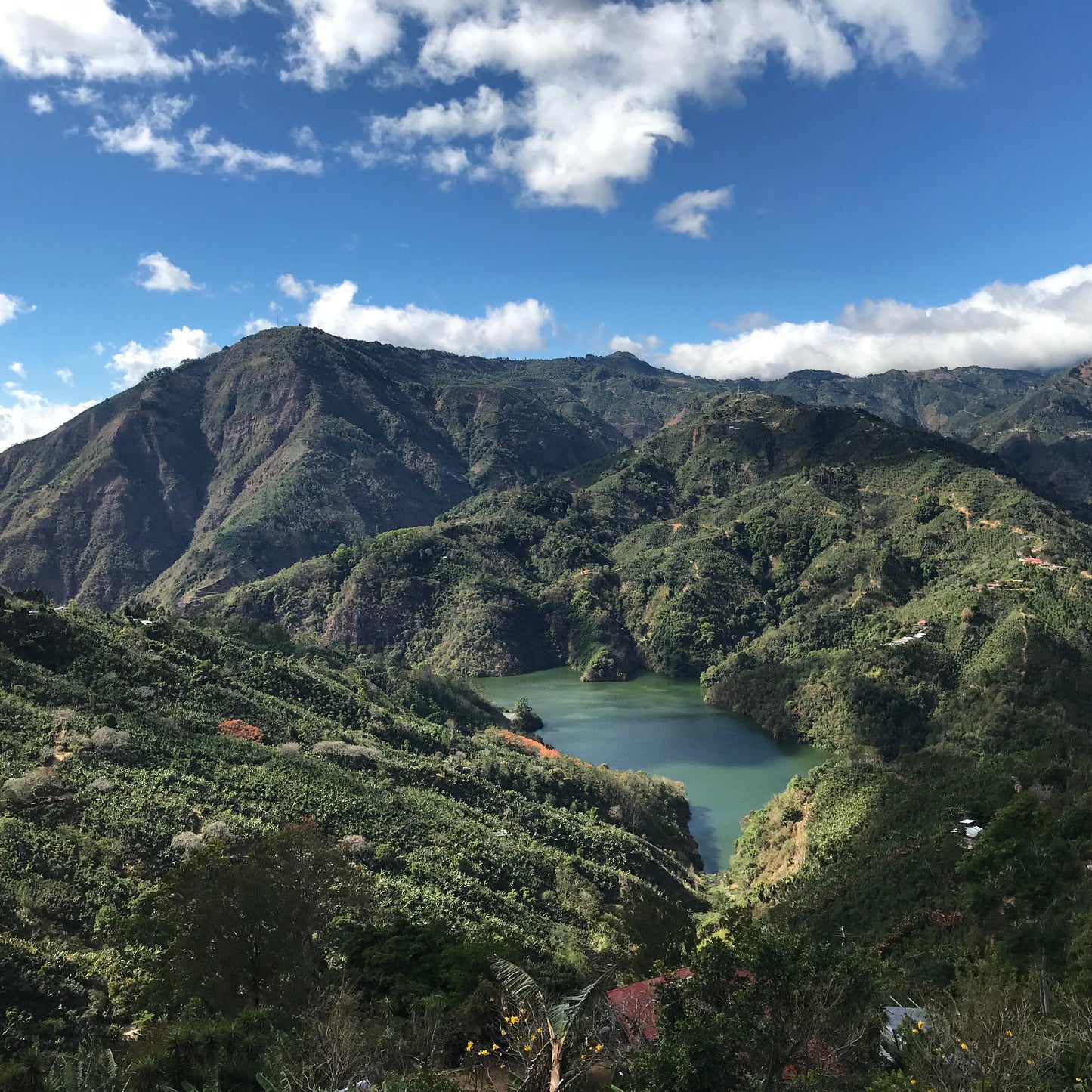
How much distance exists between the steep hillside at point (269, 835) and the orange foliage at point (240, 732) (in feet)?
0.71

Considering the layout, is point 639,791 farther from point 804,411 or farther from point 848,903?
point 804,411

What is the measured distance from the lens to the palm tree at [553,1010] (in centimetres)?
1269

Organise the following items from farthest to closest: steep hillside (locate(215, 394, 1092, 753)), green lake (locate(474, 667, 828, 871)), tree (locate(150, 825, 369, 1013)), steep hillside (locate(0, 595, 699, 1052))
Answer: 1. steep hillside (locate(215, 394, 1092, 753))
2. green lake (locate(474, 667, 828, 871))
3. steep hillside (locate(0, 595, 699, 1052))
4. tree (locate(150, 825, 369, 1013))

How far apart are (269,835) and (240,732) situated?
1644 centimetres

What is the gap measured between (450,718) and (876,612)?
6822 cm

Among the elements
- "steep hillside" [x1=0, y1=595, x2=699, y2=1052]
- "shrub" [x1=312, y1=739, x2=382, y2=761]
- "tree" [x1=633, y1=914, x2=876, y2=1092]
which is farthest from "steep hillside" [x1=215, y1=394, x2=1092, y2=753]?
"tree" [x1=633, y1=914, x2=876, y2=1092]

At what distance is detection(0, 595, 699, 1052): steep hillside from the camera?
73.3 feet

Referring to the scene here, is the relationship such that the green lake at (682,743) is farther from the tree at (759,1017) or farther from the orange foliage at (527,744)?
the tree at (759,1017)

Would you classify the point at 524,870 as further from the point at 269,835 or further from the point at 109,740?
the point at 109,740

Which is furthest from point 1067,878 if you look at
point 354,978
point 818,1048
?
point 354,978

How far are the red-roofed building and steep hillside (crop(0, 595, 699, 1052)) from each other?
1.42 metres

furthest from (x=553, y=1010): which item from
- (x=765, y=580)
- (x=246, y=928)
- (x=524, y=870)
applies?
(x=765, y=580)

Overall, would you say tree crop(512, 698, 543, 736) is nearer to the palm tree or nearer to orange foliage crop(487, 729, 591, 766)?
orange foliage crop(487, 729, 591, 766)

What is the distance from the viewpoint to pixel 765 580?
146 meters
